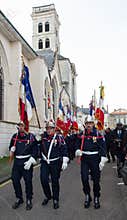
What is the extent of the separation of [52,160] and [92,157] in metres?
0.86

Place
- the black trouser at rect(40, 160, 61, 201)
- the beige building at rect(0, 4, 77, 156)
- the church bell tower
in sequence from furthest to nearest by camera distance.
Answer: the church bell tower < the beige building at rect(0, 4, 77, 156) < the black trouser at rect(40, 160, 61, 201)

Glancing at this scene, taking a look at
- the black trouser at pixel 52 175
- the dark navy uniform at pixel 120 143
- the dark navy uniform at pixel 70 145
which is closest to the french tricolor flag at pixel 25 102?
the black trouser at pixel 52 175

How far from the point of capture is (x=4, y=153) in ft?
61.4

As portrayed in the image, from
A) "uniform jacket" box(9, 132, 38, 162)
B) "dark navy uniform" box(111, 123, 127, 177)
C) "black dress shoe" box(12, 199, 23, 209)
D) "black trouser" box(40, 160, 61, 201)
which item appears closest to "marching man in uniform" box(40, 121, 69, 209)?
"black trouser" box(40, 160, 61, 201)

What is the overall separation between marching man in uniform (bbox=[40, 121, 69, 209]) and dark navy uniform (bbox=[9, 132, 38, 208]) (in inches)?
9.4

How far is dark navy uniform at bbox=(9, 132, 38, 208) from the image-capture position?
5875 millimetres

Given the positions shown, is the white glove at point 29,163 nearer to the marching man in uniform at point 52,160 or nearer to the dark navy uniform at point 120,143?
the marching man in uniform at point 52,160

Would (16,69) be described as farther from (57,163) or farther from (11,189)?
(57,163)

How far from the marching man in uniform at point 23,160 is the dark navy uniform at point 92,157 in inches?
42.4

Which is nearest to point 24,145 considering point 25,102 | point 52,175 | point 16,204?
point 52,175

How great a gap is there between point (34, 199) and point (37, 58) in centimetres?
2919

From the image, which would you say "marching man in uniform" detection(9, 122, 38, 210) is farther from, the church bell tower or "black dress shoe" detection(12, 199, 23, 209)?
the church bell tower

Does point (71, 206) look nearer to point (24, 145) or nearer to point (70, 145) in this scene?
point (24, 145)

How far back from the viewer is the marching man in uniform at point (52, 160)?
5.83m
